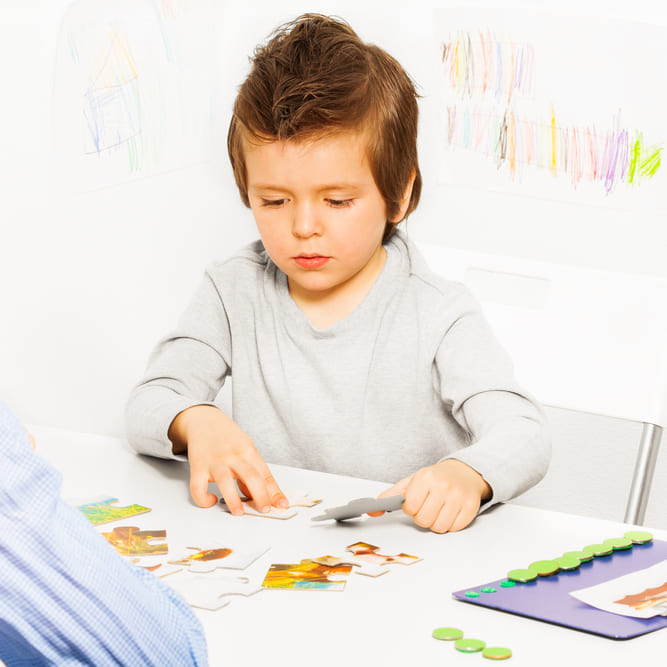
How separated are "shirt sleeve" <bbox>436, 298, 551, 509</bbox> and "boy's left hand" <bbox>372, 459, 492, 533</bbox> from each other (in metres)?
0.04

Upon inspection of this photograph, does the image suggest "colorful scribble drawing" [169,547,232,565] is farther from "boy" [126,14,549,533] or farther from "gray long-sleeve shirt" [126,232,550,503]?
"gray long-sleeve shirt" [126,232,550,503]

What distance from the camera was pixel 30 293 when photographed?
5.55 feet

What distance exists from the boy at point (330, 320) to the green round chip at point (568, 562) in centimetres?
21

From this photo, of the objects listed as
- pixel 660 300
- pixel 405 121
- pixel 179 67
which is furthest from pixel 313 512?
pixel 179 67

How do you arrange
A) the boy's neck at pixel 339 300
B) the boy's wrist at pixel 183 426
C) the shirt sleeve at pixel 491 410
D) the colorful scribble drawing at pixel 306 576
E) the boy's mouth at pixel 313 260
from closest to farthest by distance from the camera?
the colorful scribble drawing at pixel 306 576, the shirt sleeve at pixel 491 410, the boy's wrist at pixel 183 426, the boy's mouth at pixel 313 260, the boy's neck at pixel 339 300

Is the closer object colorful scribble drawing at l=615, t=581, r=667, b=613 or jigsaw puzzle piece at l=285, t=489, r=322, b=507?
colorful scribble drawing at l=615, t=581, r=667, b=613

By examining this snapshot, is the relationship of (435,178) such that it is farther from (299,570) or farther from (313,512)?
(299,570)

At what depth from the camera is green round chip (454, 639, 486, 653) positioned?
1.70 feet

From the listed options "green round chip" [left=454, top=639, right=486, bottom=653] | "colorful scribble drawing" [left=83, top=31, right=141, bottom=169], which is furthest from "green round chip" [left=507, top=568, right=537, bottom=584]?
"colorful scribble drawing" [left=83, top=31, right=141, bottom=169]

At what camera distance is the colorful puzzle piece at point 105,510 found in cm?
75

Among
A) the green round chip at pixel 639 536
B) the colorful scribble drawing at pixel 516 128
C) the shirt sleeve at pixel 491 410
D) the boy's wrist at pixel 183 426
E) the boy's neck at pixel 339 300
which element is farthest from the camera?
the colorful scribble drawing at pixel 516 128

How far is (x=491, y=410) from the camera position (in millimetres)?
950

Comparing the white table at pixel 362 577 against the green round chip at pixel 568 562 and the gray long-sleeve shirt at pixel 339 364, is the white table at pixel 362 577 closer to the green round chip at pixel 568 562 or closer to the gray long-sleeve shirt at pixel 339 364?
the green round chip at pixel 568 562

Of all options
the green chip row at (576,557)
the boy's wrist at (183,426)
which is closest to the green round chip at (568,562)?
the green chip row at (576,557)
